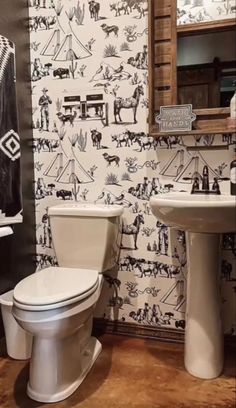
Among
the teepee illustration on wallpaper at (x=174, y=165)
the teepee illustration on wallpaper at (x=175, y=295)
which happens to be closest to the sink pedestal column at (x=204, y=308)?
the teepee illustration on wallpaper at (x=175, y=295)

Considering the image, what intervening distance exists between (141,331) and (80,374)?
506mm

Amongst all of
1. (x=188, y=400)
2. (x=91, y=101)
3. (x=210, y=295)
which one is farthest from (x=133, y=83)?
(x=188, y=400)

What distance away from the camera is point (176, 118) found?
1.74 metres

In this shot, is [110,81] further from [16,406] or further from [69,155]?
[16,406]

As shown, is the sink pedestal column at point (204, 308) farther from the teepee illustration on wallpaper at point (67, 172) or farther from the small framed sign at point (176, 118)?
the teepee illustration on wallpaper at point (67, 172)

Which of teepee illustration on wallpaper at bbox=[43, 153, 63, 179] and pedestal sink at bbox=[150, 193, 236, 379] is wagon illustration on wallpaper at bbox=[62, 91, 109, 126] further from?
pedestal sink at bbox=[150, 193, 236, 379]

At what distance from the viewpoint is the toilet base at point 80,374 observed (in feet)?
4.66

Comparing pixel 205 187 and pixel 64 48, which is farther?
pixel 64 48

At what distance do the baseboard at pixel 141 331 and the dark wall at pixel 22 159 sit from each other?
1.71 ft

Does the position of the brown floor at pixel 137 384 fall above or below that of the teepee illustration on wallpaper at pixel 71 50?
below

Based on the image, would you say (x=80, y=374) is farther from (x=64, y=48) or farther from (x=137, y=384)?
(x=64, y=48)

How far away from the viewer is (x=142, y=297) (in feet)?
6.41

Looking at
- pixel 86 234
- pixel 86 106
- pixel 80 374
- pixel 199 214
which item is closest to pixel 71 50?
pixel 86 106

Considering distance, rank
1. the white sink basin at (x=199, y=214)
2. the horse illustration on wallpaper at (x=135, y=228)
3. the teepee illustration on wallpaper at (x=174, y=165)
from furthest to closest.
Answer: the horse illustration on wallpaper at (x=135, y=228) → the teepee illustration on wallpaper at (x=174, y=165) → the white sink basin at (x=199, y=214)
